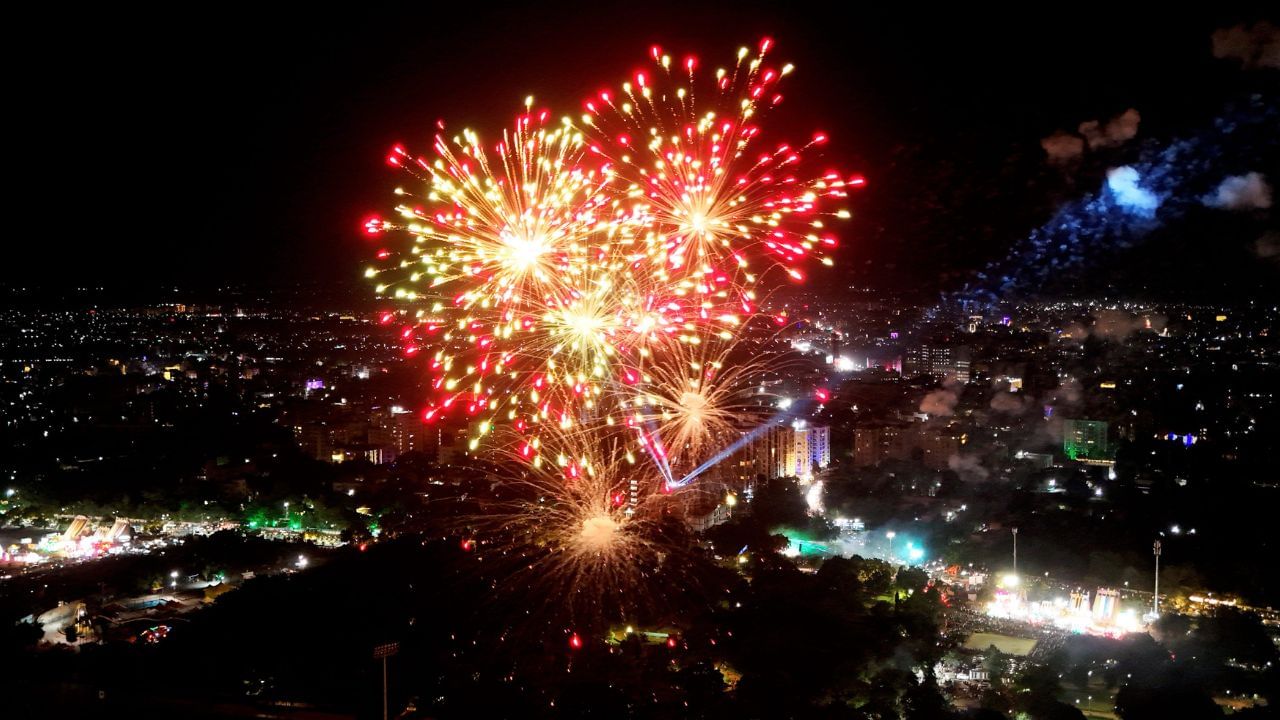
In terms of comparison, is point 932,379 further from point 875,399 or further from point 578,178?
point 578,178

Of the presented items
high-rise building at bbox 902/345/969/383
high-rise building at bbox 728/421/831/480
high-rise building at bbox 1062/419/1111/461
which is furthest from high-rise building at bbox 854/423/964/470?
high-rise building at bbox 902/345/969/383

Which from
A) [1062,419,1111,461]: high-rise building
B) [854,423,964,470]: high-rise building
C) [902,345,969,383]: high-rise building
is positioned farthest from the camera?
[902,345,969,383]: high-rise building

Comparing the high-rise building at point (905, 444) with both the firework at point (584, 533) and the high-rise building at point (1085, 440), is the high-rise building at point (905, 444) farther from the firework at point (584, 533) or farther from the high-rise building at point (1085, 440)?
the firework at point (584, 533)

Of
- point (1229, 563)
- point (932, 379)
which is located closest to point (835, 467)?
point (932, 379)

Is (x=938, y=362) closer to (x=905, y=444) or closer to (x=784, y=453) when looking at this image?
(x=905, y=444)

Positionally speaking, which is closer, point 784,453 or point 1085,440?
point 1085,440

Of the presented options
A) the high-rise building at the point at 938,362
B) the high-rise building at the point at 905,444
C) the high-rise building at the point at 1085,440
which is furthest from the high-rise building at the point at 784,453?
the high-rise building at the point at 1085,440

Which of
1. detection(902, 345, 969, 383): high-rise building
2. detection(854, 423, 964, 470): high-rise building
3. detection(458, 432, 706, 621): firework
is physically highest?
detection(902, 345, 969, 383): high-rise building

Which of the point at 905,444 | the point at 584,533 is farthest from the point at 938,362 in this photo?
the point at 584,533

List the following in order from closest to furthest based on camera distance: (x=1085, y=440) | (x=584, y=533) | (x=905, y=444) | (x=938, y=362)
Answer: (x=584, y=533) < (x=1085, y=440) < (x=905, y=444) < (x=938, y=362)

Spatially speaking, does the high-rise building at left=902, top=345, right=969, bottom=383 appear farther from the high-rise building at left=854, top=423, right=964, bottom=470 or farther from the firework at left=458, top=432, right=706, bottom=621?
the firework at left=458, top=432, right=706, bottom=621

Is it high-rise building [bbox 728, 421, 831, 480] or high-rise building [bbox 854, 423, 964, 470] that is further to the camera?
high-rise building [bbox 854, 423, 964, 470]
